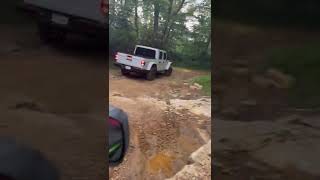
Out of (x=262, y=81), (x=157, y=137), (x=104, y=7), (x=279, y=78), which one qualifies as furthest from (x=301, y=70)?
(x=104, y=7)

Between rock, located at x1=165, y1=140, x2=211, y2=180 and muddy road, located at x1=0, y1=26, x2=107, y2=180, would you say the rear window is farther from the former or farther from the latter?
rock, located at x1=165, y1=140, x2=211, y2=180

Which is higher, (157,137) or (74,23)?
(74,23)

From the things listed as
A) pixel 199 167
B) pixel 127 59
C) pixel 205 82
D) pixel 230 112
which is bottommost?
pixel 199 167

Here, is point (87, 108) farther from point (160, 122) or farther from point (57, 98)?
point (160, 122)

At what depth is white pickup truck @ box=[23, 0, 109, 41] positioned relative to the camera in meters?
2.18

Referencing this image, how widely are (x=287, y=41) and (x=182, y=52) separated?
70cm

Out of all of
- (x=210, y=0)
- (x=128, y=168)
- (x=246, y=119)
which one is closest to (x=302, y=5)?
(x=210, y=0)

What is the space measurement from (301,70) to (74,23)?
4.32ft

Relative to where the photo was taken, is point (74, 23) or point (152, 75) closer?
point (74, 23)

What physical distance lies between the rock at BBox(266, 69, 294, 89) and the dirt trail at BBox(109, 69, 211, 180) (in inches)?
17.0

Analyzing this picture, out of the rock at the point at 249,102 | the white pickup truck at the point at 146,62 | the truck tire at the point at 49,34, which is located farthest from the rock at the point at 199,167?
the truck tire at the point at 49,34

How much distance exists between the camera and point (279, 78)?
254cm

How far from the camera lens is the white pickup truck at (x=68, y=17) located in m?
2.18

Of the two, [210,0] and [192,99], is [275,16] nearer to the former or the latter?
[210,0]
